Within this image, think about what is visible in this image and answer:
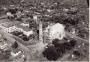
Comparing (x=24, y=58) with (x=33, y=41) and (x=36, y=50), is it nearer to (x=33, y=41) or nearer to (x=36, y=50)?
(x=36, y=50)

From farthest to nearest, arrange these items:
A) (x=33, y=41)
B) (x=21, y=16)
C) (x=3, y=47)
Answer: (x=21, y=16) → (x=33, y=41) → (x=3, y=47)

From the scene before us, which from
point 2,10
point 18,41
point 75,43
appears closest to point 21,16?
point 2,10

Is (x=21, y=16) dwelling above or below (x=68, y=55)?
above

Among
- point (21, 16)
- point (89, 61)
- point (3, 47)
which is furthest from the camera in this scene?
point (21, 16)

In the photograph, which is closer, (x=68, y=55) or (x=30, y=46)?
(x=68, y=55)

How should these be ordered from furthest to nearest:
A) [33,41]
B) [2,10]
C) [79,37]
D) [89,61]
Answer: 1. [2,10]
2. [79,37]
3. [33,41]
4. [89,61]

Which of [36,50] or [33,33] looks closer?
[36,50]

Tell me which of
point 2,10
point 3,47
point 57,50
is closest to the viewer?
point 57,50

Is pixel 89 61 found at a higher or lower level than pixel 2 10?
lower

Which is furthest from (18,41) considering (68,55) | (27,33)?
(68,55)

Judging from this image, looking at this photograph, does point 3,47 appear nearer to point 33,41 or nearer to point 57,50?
point 33,41
